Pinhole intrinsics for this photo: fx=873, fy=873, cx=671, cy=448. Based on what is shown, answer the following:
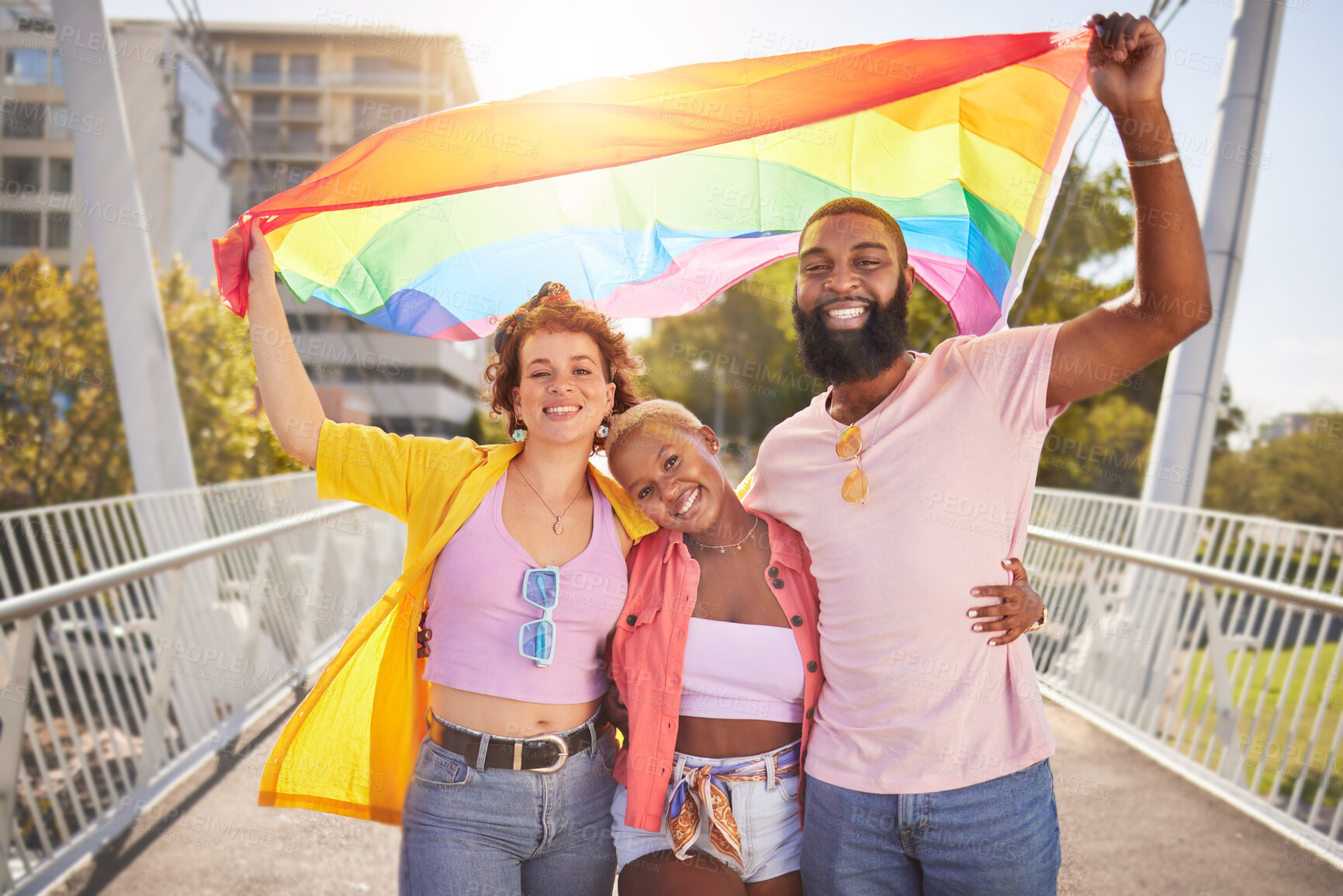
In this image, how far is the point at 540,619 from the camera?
8.39 feet

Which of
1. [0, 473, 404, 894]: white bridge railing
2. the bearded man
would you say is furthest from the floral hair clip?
[0, 473, 404, 894]: white bridge railing

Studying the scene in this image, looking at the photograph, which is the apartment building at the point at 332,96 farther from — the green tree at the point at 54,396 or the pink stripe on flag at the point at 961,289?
the pink stripe on flag at the point at 961,289

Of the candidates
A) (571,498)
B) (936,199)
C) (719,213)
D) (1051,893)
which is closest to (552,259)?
(719,213)

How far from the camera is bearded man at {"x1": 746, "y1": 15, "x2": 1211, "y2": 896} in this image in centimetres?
205

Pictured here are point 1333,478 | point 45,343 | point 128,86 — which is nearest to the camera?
point 45,343

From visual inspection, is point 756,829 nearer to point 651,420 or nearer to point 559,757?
point 559,757

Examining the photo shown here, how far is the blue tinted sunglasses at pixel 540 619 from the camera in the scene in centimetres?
252

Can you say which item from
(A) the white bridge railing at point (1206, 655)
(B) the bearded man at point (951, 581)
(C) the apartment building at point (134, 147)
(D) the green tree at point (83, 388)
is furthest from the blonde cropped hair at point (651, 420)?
(C) the apartment building at point (134, 147)

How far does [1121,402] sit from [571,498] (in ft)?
67.3

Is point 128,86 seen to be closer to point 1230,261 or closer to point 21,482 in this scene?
point 21,482

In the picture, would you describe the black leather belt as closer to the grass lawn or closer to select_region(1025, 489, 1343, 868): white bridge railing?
select_region(1025, 489, 1343, 868): white bridge railing

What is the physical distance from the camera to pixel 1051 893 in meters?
2.21

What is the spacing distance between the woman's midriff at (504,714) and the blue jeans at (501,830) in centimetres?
10

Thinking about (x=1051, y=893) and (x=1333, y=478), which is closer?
(x=1051, y=893)
